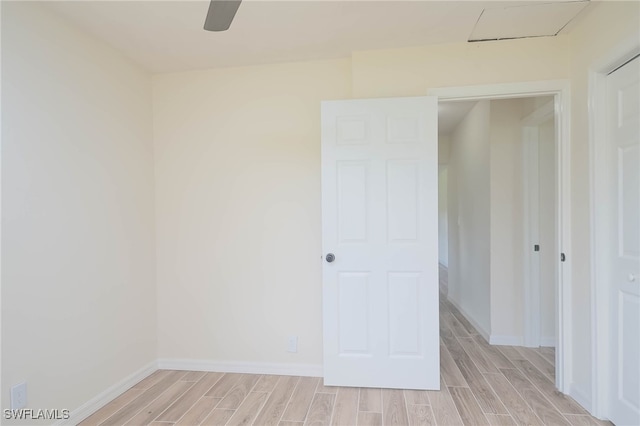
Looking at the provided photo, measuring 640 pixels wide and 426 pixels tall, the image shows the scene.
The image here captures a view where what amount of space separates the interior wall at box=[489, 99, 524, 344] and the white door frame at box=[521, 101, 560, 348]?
0.04 meters

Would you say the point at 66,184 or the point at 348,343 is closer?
the point at 66,184

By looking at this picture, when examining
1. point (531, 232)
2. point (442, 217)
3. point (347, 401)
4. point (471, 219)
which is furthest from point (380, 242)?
point (442, 217)

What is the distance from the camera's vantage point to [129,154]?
247 centimetres

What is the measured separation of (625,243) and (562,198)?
19.3 inches

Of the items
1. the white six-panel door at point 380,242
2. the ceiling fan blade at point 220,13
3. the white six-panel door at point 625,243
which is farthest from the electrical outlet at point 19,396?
the white six-panel door at point 625,243

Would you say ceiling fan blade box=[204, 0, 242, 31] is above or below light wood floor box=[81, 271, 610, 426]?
above

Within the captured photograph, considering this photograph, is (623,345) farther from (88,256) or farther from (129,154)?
(129,154)

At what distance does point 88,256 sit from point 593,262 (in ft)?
10.7

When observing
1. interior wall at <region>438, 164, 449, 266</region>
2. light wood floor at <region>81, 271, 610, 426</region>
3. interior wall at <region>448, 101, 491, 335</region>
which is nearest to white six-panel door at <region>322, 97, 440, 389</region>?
light wood floor at <region>81, 271, 610, 426</region>

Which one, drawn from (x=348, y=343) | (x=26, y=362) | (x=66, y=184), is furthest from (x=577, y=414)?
(x=66, y=184)

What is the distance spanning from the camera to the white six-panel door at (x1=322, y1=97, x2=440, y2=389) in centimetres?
223

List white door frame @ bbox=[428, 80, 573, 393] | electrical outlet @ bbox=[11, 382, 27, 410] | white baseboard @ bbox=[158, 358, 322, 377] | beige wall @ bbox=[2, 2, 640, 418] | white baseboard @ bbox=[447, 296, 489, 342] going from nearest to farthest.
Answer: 1. electrical outlet @ bbox=[11, 382, 27, 410]
2. beige wall @ bbox=[2, 2, 640, 418]
3. white door frame @ bbox=[428, 80, 573, 393]
4. white baseboard @ bbox=[158, 358, 322, 377]
5. white baseboard @ bbox=[447, 296, 489, 342]

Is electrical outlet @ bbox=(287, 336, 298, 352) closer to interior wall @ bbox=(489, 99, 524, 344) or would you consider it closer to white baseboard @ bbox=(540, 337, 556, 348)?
interior wall @ bbox=(489, 99, 524, 344)

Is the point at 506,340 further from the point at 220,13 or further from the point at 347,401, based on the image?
the point at 220,13
